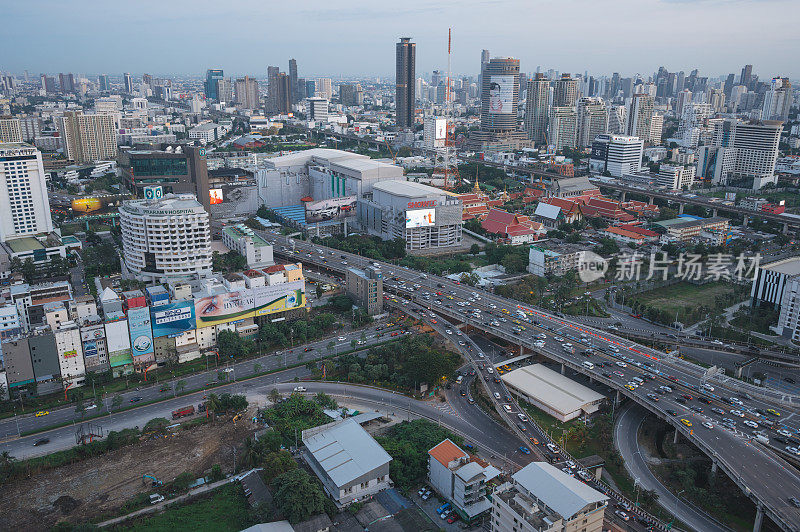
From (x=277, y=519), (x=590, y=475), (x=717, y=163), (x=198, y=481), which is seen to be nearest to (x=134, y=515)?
(x=198, y=481)

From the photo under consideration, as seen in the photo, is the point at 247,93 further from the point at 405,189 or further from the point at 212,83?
the point at 405,189

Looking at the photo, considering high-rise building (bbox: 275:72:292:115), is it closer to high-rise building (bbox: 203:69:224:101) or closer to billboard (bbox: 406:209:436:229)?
high-rise building (bbox: 203:69:224:101)

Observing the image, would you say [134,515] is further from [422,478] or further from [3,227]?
[3,227]

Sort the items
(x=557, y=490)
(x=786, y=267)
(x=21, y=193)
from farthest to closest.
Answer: (x=21, y=193) → (x=786, y=267) → (x=557, y=490)

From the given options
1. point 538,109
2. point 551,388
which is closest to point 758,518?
point 551,388

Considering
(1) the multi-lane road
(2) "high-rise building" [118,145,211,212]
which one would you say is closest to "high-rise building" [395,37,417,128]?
(2) "high-rise building" [118,145,211,212]
